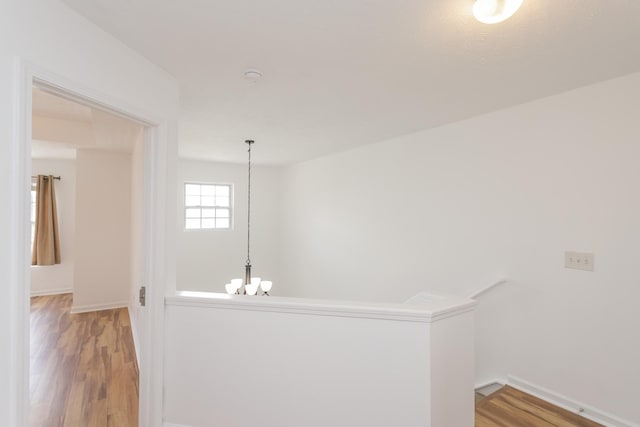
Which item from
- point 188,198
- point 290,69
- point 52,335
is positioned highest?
point 290,69

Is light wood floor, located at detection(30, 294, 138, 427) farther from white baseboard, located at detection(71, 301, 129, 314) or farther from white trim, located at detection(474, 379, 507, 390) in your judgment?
white trim, located at detection(474, 379, 507, 390)

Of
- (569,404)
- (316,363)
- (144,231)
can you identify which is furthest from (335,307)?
(569,404)

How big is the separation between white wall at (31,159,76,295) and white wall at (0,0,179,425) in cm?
533

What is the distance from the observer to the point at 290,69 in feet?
6.66

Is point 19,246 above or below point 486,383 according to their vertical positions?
above

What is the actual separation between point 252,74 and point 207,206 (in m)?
4.24

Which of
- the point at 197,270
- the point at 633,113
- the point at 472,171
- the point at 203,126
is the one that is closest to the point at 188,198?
the point at 197,270

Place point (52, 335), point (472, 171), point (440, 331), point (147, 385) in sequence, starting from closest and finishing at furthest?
point (440, 331) → point (147, 385) → point (472, 171) → point (52, 335)

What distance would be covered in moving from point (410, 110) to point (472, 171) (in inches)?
33.3

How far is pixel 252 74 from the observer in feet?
6.75

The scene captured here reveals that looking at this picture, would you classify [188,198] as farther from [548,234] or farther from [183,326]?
[548,234]

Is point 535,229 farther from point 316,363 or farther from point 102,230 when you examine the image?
point 102,230

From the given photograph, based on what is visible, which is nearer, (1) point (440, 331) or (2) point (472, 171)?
(1) point (440, 331)

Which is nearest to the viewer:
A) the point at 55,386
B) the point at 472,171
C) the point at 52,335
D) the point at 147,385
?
the point at 147,385
